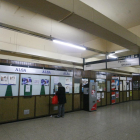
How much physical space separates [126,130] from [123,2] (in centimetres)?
399

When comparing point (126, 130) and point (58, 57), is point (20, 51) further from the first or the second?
point (126, 130)

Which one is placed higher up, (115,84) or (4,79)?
(4,79)

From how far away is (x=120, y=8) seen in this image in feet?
11.0

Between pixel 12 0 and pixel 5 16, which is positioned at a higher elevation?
pixel 5 16

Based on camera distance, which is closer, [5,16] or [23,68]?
[5,16]

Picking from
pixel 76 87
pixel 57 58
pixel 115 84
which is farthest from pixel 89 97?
pixel 115 84

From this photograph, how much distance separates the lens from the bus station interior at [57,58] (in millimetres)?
2797

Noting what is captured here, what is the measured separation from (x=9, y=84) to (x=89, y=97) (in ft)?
14.0

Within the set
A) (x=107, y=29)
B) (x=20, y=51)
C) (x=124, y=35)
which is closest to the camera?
(x=107, y=29)

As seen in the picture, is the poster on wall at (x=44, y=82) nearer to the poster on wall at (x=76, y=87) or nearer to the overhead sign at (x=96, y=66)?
the poster on wall at (x=76, y=87)

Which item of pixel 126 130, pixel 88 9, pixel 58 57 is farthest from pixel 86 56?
pixel 88 9

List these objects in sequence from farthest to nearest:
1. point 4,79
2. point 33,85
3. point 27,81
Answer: point 33,85, point 27,81, point 4,79

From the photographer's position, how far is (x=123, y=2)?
313cm

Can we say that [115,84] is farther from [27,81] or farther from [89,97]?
[27,81]
